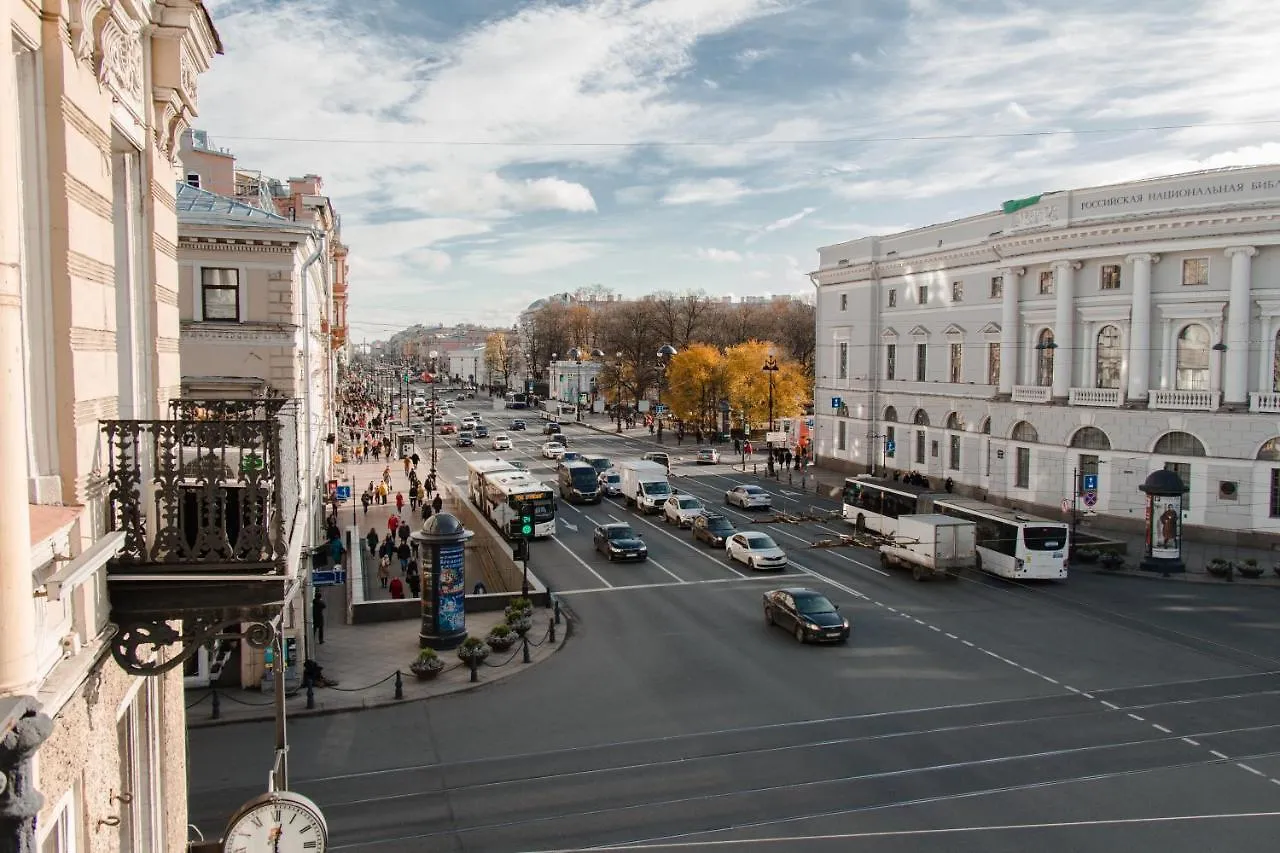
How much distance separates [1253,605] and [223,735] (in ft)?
89.0

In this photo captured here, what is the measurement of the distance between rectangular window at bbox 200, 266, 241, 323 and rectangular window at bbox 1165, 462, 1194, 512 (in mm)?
34685

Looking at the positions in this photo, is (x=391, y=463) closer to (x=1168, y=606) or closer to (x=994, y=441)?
(x=994, y=441)

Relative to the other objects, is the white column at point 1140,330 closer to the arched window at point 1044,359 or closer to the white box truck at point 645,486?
the arched window at point 1044,359

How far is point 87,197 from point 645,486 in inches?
1651

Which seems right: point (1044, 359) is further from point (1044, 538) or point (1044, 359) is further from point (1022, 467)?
point (1044, 538)

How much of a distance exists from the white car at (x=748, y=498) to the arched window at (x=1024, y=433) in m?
11.8

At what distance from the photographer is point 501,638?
23.5 metres

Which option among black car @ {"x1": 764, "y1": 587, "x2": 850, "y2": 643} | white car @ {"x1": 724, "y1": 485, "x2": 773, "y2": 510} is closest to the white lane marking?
black car @ {"x1": 764, "y1": 587, "x2": 850, "y2": 643}

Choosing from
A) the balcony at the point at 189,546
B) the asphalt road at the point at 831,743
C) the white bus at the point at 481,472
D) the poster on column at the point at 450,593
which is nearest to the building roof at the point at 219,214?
the poster on column at the point at 450,593

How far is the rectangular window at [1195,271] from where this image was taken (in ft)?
131

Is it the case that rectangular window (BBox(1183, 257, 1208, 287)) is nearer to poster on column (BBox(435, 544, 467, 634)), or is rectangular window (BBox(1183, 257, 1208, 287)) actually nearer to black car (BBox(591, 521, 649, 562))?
black car (BBox(591, 521, 649, 562))

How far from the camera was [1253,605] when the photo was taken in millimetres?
28516

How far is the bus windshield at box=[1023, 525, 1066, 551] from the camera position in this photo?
3088 centimetres

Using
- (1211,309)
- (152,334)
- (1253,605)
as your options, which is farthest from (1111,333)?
(152,334)
